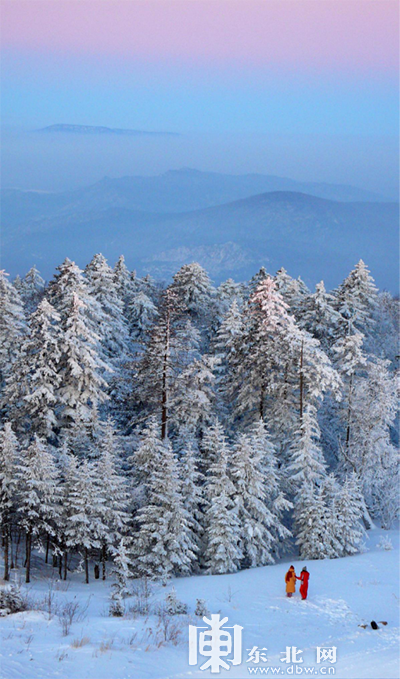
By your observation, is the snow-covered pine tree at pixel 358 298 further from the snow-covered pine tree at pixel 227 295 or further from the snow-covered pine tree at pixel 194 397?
the snow-covered pine tree at pixel 194 397

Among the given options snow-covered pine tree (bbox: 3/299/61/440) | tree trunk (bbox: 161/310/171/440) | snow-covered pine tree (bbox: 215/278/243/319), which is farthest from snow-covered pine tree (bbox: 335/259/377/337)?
snow-covered pine tree (bbox: 3/299/61/440)

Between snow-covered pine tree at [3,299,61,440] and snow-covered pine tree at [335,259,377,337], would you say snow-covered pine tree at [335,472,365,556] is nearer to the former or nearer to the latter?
snow-covered pine tree at [3,299,61,440]

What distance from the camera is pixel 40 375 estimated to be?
28750 mm

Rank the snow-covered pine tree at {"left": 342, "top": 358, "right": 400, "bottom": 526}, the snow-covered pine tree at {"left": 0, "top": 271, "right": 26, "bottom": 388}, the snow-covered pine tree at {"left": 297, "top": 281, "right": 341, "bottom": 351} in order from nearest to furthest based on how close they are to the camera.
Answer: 1. the snow-covered pine tree at {"left": 342, "top": 358, "right": 400, "bottom": 526}
2. the snow-covered pine tree at {"left": 0, "top": 271, "right": 26, "bottom": 388}
3. the snow-covered pine tree at {"left": 297, "top": 281, "right": 341, "bottom": 351}

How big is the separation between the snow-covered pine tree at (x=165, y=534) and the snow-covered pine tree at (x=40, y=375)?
7845 millimetres

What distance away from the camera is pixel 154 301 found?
6272 cm

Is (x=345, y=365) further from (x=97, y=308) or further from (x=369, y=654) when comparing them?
(x=369, y=654)

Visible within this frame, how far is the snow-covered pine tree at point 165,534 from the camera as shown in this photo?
24.2 meters

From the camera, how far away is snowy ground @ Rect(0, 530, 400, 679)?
34.5 ft

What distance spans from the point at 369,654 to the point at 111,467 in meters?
16.7

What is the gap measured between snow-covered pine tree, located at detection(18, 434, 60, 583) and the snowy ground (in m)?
3.47

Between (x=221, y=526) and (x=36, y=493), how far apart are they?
348 inches

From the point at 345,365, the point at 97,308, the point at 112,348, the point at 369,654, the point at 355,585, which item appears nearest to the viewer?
the point at 369,654

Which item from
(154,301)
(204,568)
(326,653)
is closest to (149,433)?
(204,568)
